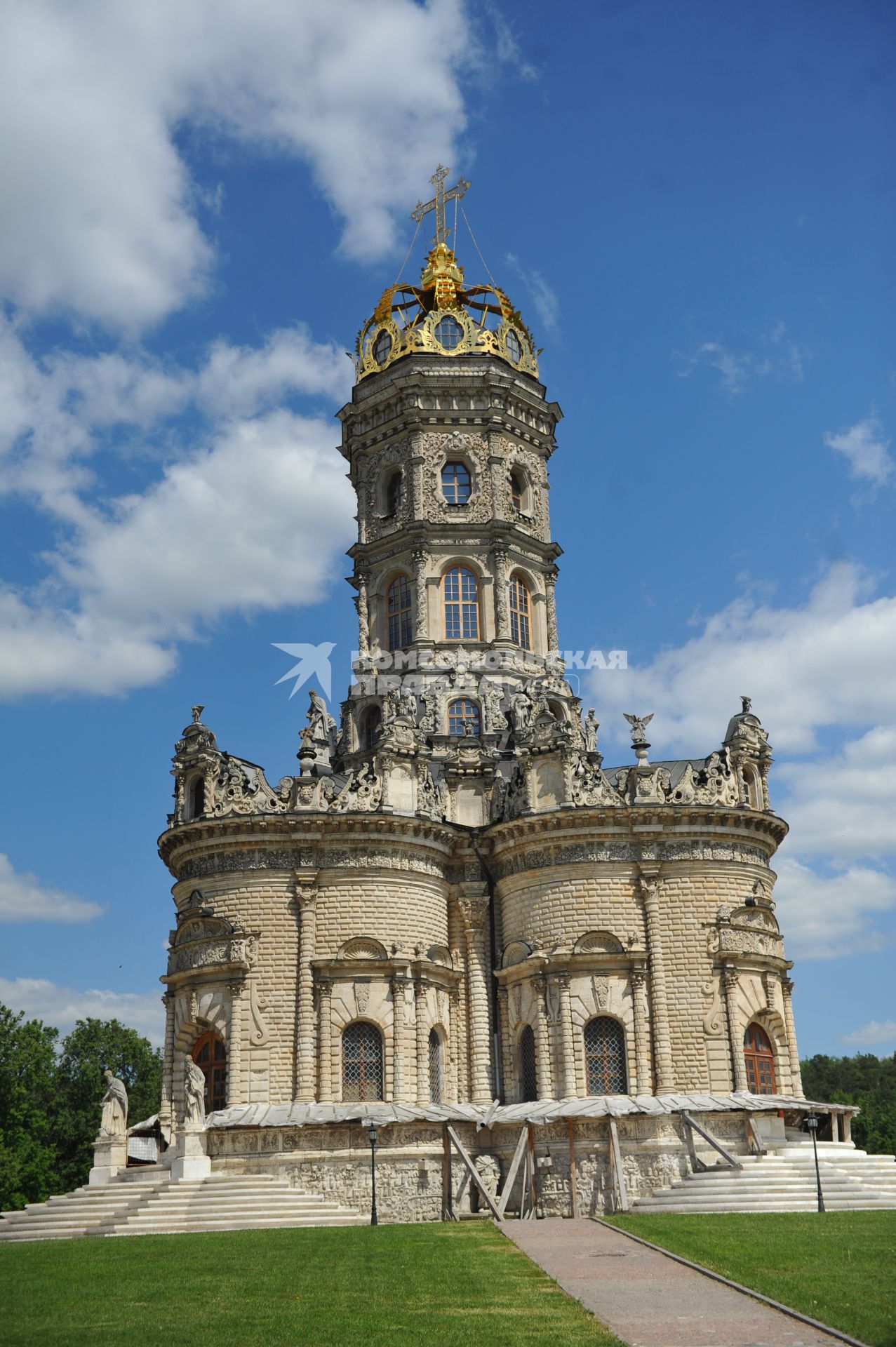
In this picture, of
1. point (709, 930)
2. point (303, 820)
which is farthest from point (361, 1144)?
point (709, 930)

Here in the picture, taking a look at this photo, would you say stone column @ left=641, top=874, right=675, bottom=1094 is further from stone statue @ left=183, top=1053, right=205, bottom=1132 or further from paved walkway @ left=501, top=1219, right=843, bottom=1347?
paved walkway @ left=501, top=1219, right=843, bottom=1347

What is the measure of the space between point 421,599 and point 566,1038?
18571 mm

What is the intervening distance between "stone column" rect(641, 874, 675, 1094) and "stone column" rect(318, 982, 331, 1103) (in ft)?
32.2

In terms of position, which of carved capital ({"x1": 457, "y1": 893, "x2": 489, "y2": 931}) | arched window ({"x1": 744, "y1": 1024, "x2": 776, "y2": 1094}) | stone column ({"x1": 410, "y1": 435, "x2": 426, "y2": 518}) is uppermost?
stone column ({"x1": 410, "y1": 435, "x2": 426, "y2": 518})

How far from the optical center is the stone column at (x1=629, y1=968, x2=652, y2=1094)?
40.8 m

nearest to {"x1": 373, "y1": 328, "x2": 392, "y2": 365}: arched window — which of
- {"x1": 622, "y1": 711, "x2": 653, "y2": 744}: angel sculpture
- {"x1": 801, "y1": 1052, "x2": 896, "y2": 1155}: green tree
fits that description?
{"x1": 622, "y1": 711, "x2": 653, "y2": 744}: angel sculpture

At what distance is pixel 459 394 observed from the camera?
5459 cm

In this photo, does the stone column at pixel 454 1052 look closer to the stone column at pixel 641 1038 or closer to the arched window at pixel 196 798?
the stone column at pixel 641 1038

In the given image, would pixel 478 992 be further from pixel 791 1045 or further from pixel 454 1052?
pixel 791 1045

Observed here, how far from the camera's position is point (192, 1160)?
121 feet

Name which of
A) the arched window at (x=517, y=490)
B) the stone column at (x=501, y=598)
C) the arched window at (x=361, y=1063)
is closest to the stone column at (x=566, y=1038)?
the arched window at (x=361, y=1063)

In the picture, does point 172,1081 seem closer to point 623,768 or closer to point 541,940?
point 541,940

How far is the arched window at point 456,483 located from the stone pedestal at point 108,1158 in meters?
27.4

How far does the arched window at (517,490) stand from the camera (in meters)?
55.4
